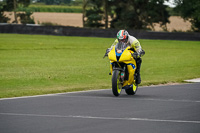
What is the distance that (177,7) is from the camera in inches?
2234

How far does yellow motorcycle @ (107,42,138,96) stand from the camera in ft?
40.4

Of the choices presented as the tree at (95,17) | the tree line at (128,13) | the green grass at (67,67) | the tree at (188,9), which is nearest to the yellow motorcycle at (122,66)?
the green grass at (67,67)

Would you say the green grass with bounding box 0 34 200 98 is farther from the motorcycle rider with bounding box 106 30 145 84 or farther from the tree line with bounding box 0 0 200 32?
the tree line with bounding box 0 0 200 32

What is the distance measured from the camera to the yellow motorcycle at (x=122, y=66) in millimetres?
12305

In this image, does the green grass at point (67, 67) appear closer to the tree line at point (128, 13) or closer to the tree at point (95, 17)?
the tree line at point (128, 13)

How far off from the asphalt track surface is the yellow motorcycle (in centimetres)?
34

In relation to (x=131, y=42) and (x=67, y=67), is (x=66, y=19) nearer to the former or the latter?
(x=67, y=67)

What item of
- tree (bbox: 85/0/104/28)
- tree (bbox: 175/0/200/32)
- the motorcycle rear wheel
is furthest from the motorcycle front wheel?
tree (bbox: 85/0/104/28)

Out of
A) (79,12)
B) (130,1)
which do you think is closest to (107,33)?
(130,1)

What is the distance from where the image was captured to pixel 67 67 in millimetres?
21641

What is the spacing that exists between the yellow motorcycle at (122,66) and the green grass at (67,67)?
7.41 feet

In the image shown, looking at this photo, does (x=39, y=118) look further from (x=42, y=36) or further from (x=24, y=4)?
(x=24, y=4)

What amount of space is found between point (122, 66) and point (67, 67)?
365 inches

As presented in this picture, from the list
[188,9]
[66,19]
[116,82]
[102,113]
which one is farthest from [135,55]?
[66,19]
